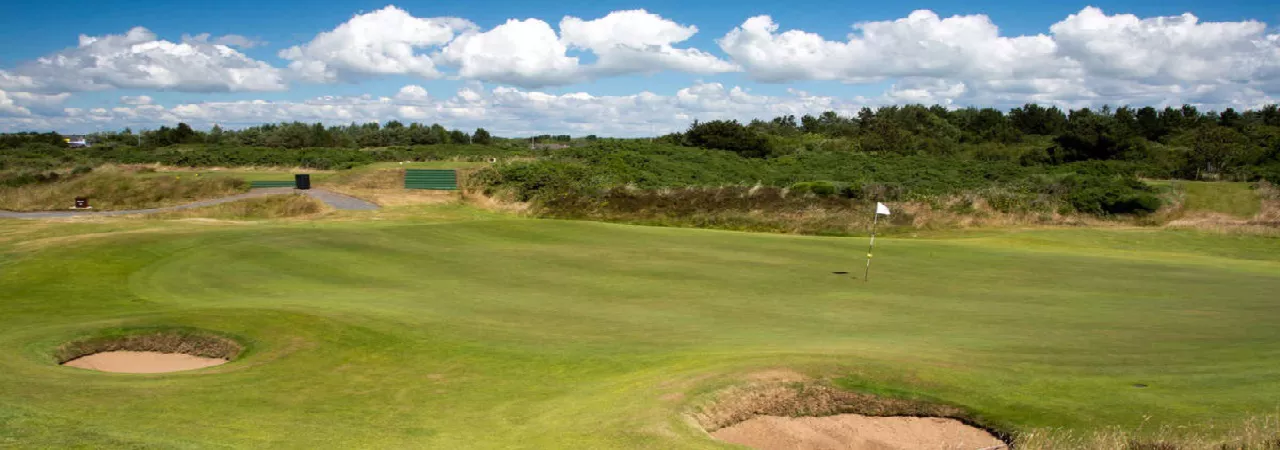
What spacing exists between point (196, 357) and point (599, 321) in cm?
771

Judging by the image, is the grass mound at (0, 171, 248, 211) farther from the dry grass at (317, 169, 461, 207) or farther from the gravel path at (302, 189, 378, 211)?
the dry grass at (317, 169, 461, 207)

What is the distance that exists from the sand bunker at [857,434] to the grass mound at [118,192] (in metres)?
53.0

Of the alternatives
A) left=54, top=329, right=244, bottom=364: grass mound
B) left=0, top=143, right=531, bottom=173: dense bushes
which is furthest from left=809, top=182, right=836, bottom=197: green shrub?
left=54, top=329, right=244, bottom=364: grass mound

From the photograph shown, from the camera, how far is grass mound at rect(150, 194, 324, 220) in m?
48.0

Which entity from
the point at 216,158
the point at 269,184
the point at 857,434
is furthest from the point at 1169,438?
the point at 216,158

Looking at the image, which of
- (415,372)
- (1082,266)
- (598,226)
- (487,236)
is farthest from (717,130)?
(415,372)

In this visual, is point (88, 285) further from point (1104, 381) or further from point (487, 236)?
point (1104, 381)

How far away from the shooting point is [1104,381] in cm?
1184

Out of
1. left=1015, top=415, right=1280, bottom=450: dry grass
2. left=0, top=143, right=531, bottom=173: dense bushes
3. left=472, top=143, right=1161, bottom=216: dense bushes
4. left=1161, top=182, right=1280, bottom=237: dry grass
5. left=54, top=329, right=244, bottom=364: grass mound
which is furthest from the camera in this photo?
left=0, top=143, right=531, bottom=173: dense bushes

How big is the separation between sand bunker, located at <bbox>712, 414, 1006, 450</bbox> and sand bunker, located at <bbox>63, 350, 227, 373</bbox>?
→ 9.62 metres

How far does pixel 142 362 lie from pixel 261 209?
37849 mm

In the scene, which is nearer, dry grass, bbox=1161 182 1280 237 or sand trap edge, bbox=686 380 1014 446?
sand trap edge, bbox=686 380 1014 446

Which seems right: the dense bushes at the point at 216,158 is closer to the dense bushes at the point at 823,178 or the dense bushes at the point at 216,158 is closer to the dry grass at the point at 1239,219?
the dense bushes at the point at 823,178

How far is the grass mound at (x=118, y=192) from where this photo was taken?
2110 inches
